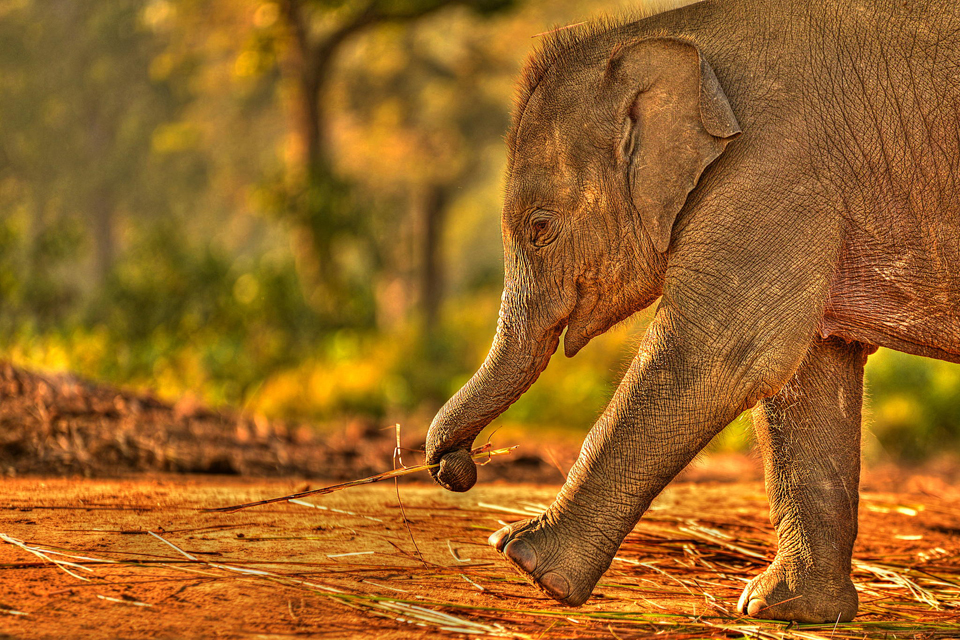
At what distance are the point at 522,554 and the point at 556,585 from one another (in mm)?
133

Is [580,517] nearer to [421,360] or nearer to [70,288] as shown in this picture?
[421,360]

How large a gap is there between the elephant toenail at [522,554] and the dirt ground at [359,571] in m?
0.18

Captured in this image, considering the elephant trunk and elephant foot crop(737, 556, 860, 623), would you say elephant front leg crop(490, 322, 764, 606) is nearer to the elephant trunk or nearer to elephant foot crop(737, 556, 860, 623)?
the elephant trunk

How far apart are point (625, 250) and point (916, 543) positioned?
246cm

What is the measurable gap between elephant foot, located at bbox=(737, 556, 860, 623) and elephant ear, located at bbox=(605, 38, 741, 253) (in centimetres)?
121

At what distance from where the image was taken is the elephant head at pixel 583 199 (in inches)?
121

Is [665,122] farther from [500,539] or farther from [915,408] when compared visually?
[915,408]

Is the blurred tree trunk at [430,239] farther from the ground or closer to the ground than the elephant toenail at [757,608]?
farther from the ground

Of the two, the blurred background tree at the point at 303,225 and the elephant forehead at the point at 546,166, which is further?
the blurred background tree at the point at 303,225

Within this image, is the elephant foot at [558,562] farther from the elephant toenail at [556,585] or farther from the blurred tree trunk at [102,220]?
the blurred tree trunk at [102,220]

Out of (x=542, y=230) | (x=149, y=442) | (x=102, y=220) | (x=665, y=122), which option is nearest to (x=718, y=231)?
(x=665, y=122)

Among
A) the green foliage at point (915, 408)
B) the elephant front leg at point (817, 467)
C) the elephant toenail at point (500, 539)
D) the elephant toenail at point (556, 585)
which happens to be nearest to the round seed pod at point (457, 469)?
the elephant toenail at point (500, 539)

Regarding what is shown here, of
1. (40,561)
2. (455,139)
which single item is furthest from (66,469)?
(455,139)

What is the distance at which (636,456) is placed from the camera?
9.41ft
